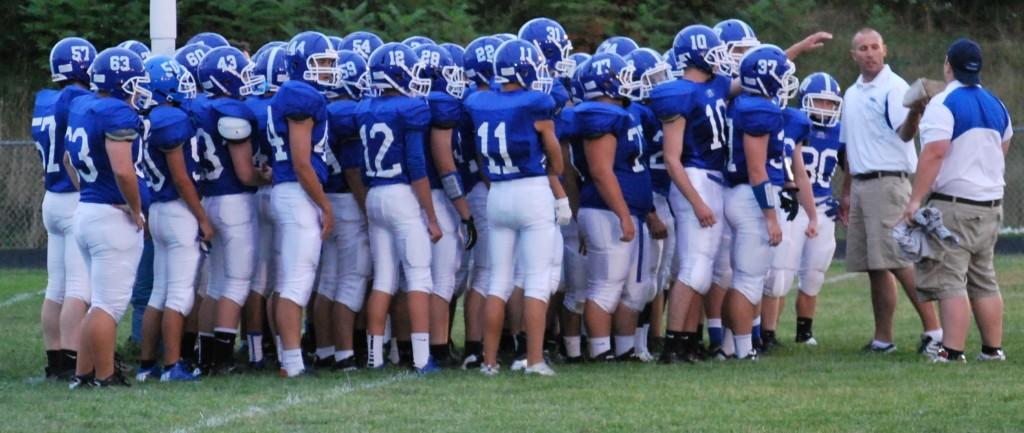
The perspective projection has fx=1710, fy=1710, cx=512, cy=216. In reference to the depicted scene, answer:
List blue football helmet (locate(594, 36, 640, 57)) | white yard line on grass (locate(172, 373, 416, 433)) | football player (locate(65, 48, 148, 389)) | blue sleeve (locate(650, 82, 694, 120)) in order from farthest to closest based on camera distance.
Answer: blue football helmet (locate(594, 36, 640, 57)), blue sleeve (locate(650, 82, 694, 120)), football player (locate(65, 48, 148, 389)), white yard line on grass (locate(172, 373, 416, 433))

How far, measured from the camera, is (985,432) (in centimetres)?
740

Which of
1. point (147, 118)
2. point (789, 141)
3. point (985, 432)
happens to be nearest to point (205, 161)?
point (147, 118)

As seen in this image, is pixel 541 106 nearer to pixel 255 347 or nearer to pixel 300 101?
pixel 300 101

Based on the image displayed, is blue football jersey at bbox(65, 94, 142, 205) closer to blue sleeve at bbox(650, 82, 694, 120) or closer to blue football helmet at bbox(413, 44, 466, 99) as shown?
blue football helmet at bbox(413, 44, 466, 99)

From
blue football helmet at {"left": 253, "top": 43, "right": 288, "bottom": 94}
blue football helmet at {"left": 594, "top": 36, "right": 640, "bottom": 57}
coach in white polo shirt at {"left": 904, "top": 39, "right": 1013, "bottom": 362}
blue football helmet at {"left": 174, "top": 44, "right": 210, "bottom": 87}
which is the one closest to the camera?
coach in white polo shirt at {"left": 904, "top": 39, "right": 1013, "bottom": 362}

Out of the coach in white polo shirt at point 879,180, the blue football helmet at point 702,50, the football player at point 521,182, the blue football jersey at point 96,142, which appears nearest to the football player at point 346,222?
the football player at point 521,182

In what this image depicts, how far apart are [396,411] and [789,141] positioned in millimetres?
3538

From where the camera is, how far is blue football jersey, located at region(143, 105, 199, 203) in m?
9.37

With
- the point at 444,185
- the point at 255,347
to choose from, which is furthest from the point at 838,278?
the point at 255,347

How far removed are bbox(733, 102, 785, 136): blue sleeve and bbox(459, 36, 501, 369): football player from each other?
149 cm

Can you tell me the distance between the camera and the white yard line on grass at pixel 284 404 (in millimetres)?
7855

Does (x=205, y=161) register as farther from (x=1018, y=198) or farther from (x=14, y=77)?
(x=14, y=77)

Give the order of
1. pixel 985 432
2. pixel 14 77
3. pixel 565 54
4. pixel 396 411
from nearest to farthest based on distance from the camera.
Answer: pixel 985 432, pixel 396 411, pixel 565 54, pixel 14 77

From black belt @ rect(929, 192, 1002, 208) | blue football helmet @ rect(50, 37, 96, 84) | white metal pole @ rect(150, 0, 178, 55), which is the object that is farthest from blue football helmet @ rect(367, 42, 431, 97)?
black belt @ rect(929, 192, 1002, 208)
